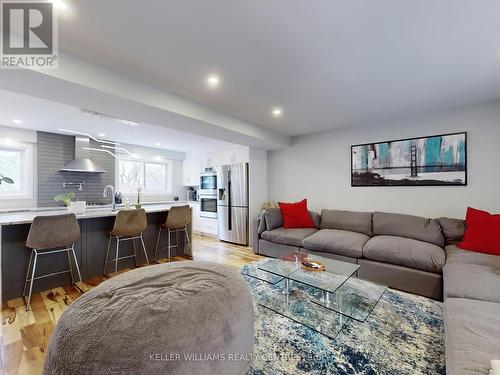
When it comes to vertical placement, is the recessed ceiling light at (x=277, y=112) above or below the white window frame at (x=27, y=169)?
above

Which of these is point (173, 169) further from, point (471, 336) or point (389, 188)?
point (471, 336)

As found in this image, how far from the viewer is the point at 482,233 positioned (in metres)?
2.38

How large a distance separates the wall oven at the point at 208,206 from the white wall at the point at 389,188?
4.73 ft

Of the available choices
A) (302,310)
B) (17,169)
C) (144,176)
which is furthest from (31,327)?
(144,176)

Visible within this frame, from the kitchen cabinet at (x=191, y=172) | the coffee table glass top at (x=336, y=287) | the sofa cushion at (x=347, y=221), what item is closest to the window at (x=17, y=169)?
the kitchen cabinet at (x=191, y=172)

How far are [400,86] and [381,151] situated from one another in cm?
134

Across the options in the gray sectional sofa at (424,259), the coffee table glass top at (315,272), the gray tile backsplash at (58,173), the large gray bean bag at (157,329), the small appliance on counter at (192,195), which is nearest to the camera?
the large gray bean bag at (157,329)

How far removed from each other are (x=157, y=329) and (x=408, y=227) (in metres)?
3.32

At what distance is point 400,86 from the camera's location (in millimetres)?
2350

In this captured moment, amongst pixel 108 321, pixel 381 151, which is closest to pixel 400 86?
pixel 381 151

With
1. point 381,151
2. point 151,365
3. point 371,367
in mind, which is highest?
point 381,151

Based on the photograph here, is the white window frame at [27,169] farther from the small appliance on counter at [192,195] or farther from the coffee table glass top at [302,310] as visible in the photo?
the coffee table glass top at [302,310]

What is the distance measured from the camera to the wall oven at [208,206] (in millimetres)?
5320

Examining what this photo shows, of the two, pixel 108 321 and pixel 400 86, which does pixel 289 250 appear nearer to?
pixel 400 86
